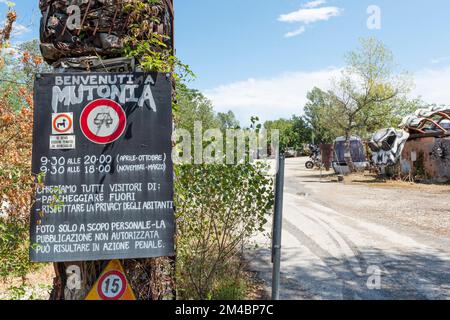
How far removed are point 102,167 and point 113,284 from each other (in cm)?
106

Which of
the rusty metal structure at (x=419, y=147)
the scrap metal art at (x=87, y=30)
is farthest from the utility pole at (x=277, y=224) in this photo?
the rusty metal structure at (x=419, y=147)

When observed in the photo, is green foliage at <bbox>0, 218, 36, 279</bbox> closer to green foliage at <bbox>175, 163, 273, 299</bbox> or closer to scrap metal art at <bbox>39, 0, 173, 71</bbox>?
green foliage at <bbox>175, 163, 273, 299</bbox>

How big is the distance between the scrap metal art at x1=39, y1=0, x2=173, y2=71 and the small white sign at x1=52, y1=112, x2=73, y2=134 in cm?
58

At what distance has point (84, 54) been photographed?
3584 millimetres

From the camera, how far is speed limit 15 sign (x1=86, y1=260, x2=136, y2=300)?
331 centimetres

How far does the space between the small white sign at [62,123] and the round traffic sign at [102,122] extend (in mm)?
101

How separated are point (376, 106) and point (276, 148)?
3352 centimetres

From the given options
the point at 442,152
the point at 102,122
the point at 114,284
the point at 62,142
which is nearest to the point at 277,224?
the point at 114,284

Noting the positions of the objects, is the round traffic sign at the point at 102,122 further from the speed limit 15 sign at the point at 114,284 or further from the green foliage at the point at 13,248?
the green foliage at the point at 13,248

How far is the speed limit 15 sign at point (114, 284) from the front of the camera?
3314 millimetres

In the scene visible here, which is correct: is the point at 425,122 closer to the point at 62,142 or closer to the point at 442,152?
the point at 442,152
